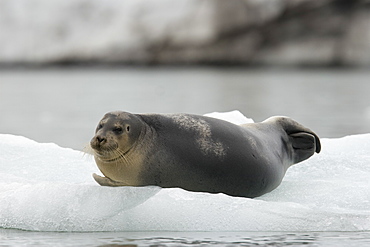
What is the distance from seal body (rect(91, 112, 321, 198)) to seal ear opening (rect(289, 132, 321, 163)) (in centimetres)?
44

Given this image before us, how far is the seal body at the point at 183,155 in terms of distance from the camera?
13.1 ft

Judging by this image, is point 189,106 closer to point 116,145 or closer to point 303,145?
point 303,145

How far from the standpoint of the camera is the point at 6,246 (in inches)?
127

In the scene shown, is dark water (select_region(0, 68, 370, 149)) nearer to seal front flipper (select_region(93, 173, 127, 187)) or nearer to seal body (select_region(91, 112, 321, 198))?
seal body (select_region(91, 112, 321, 198))

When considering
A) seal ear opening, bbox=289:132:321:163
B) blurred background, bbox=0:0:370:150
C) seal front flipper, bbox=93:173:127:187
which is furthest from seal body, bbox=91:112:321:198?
blurred background, bbox=0:0:370:150

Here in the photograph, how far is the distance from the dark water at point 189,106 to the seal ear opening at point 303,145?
1.33 m

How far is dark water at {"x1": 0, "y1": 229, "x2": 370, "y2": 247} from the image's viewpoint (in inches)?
129

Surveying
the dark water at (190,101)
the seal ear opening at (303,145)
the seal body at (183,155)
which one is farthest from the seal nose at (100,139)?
the dark water at (190,101)

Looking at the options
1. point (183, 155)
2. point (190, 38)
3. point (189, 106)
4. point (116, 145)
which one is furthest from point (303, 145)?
point (190, 38)

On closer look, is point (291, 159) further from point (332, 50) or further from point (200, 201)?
point (332, 50)

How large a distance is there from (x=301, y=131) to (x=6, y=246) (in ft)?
7.39

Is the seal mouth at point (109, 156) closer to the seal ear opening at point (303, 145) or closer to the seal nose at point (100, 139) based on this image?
the seal nose at point (100, 139)

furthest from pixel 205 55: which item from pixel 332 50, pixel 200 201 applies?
pixel 200 201

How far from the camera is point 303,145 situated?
4922 mm
